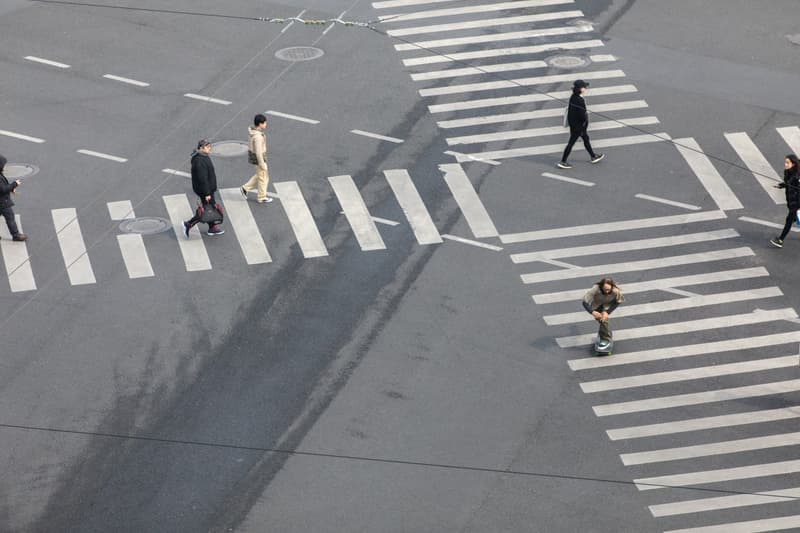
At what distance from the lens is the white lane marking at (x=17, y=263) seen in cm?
2305

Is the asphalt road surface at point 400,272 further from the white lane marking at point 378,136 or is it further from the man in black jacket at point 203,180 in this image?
the man in black jacket at point 203,180

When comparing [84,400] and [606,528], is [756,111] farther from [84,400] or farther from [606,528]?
[84,400]

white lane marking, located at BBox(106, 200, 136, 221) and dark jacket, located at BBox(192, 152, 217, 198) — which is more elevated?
dark jacket, located at BBox(192, 152, 217, 198)

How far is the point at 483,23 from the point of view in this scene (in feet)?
110

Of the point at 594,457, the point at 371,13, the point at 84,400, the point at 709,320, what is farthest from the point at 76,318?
the point at 371,13

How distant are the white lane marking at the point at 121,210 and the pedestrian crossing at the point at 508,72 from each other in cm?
647

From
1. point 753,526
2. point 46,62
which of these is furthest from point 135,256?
point 753,526

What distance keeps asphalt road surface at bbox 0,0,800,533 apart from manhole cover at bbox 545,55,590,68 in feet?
0.22

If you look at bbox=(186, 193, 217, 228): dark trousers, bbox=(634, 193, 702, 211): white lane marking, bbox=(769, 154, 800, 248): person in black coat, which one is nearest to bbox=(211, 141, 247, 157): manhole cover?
bbox=(186, 193, 217, 228): dark trousers

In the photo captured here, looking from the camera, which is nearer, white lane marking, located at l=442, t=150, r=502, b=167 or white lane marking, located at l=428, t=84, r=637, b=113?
white lane marking, located at l=442, t=150, r=502, b=167

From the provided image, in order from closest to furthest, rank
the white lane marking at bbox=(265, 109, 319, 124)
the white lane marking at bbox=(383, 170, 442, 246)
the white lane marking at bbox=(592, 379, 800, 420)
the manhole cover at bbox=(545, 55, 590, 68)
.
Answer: the white lane marking at bbox=(592, 379, 800, 420)
the white lane marking at bbox=(383, 170, 442, 246)
the white lane marking at bbox=(265, 109, 319, 124)
the manhole cover at bbox=(545, 55, 590, 68)

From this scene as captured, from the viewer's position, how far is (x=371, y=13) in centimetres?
3431

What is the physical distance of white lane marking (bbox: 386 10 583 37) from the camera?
3325cm

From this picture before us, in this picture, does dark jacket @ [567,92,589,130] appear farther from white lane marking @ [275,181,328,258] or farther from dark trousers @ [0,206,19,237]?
dark trousers @ [0,206,19,237]
